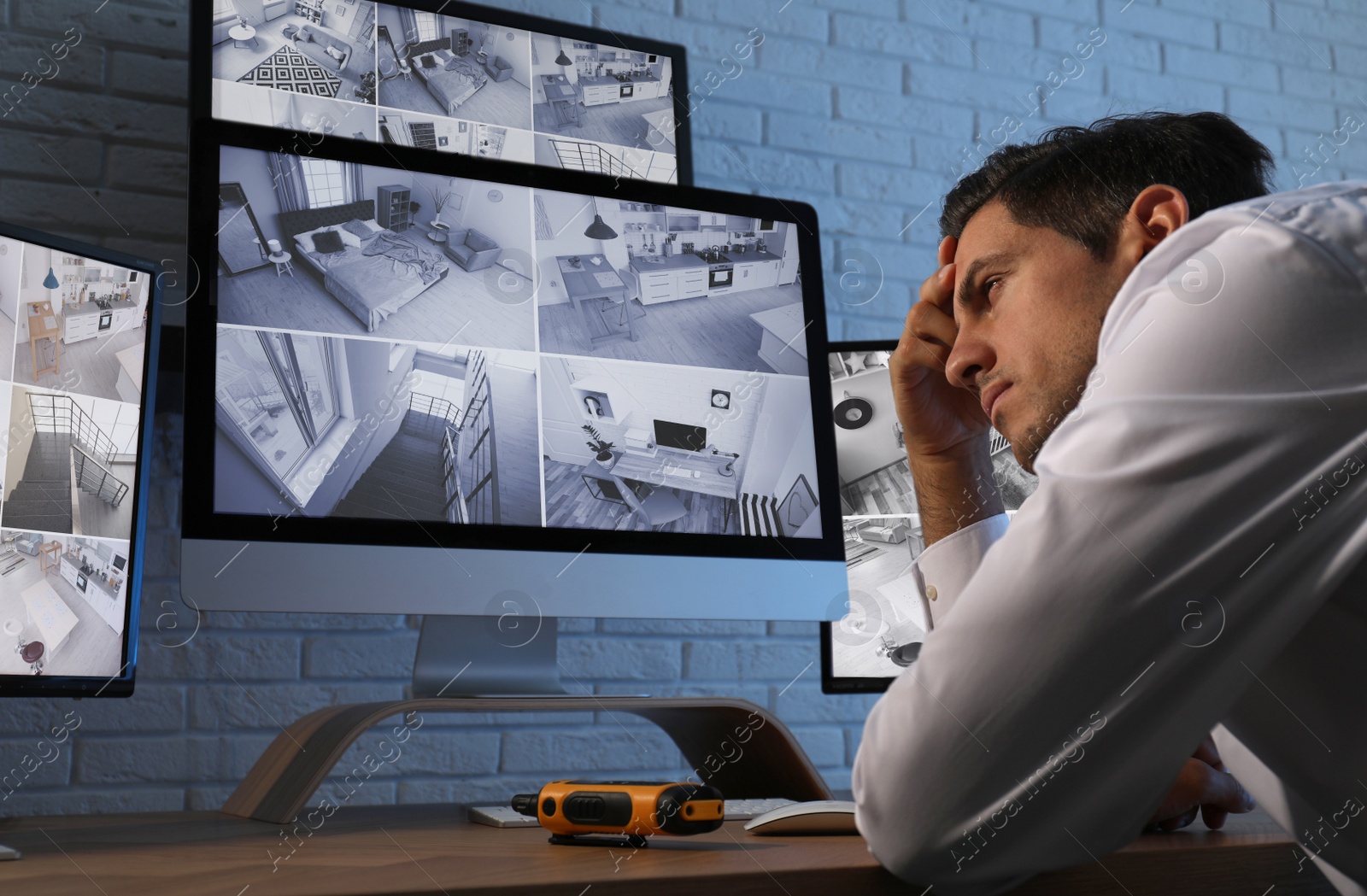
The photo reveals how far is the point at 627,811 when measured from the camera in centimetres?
70

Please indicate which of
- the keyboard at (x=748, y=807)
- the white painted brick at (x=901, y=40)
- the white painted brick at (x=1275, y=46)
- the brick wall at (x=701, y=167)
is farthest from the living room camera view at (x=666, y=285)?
the white painted brick at (x=1275, y=46)

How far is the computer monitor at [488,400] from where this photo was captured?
99cm

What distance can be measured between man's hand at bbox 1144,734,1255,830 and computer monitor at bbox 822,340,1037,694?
1.56 ft

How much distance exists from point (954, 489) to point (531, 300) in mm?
487

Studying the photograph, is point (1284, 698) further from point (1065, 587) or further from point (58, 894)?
point (58, 894)

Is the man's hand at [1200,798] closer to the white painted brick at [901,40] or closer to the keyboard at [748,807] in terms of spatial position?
the keyboard at [748,807]

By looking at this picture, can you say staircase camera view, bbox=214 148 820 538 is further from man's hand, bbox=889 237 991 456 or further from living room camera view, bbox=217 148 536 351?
man's hand, bbox=889 237 991 456

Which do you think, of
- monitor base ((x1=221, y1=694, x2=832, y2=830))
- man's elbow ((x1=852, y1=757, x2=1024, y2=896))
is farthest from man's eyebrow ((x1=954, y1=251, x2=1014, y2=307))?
man's elbow ((x1=852, y1=757, x2=1024, y2=896))

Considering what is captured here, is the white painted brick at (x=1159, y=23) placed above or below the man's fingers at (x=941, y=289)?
above

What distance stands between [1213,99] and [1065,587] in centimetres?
227

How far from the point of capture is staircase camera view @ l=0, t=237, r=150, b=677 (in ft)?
2.72

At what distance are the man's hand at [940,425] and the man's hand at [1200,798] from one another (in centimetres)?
35

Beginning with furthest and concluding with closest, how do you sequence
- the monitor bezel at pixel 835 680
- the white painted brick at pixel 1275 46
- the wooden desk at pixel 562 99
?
1. the white painted brick at pixel 1275 46
2. the wooden desk at pixel 562 99
3. the monitor bezel at pixel 835 680

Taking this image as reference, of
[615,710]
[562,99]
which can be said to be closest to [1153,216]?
[615,710]
